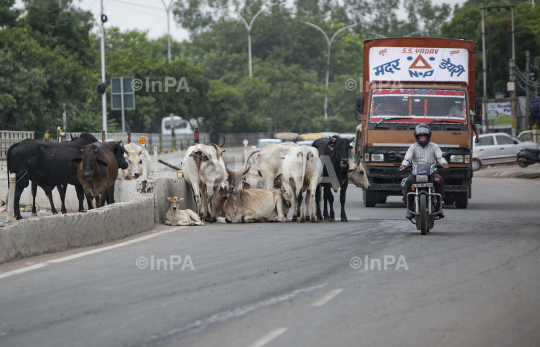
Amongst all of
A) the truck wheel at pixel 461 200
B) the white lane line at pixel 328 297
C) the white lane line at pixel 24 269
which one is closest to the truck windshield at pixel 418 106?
the truck wheel at pixel 461 200

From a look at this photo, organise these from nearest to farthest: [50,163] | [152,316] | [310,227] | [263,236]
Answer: [152,316], [263,236], [310,227], [50,163]

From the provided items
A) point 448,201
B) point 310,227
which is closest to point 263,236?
point 310,227

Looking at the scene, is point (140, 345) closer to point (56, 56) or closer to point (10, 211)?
point (10, 211)

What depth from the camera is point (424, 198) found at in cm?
1263

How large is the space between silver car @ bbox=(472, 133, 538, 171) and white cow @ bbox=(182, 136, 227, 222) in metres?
26.1

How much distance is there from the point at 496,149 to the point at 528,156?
3411 millimetres

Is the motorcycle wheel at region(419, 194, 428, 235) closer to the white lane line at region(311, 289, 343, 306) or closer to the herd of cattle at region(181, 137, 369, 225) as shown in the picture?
the herd of cattle at region(181, 137, 369, 225)

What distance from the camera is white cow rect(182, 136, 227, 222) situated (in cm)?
1563

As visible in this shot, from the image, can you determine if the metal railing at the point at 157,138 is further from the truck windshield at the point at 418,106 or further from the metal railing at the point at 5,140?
the truck windshield at the point at 418,106

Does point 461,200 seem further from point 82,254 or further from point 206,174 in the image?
point 82,254

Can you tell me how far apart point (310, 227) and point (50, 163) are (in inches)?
216

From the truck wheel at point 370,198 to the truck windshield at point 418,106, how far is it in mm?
2086

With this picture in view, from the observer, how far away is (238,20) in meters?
90.9

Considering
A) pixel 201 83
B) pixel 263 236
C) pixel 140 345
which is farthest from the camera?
pixel 201 83
